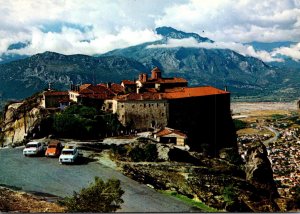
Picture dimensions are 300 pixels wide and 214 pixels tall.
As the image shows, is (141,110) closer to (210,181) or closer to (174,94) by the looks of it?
(174,94)

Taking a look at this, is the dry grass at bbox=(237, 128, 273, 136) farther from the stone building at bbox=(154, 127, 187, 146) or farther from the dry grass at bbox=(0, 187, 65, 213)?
the dry grass at bbox=(0, 187, 65, 213)

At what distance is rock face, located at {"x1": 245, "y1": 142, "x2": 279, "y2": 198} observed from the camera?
99.7 feet

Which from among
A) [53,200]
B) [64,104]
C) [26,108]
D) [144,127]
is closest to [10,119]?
[26,108]

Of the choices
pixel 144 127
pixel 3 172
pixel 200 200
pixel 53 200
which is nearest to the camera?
pixel 53 200

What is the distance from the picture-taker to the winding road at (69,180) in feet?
62.7

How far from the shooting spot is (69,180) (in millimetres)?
22438

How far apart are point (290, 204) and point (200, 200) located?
7263 mm

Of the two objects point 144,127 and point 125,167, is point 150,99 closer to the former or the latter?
point 144,127

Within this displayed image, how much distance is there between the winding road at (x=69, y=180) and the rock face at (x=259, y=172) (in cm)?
1082

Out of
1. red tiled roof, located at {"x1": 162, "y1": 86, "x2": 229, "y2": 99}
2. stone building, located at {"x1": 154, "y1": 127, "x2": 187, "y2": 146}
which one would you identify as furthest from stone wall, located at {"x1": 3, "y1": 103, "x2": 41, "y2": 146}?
red tiled roof, located at {"x1": 162, "y1": 86, "x2": 229, "y2": 99}

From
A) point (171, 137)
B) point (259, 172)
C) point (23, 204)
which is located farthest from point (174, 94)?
point (23, 204)

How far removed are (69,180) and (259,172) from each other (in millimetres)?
15490

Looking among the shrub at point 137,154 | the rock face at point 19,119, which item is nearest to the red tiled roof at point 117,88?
the rock face at point 19,119

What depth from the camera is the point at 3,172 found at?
24.5 meters
